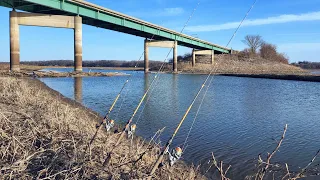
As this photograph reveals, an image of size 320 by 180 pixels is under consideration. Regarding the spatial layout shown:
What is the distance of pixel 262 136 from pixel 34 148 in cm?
716

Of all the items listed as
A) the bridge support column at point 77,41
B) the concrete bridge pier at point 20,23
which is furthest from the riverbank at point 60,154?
the bridge support column at point 77,41

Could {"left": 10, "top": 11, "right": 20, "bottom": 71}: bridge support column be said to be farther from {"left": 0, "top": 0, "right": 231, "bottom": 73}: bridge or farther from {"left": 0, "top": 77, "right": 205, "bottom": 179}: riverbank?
{"left": 0, "top": 77, "right": 205, "bottom": 179}: riverbank

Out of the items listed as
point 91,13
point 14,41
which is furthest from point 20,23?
point 91,13

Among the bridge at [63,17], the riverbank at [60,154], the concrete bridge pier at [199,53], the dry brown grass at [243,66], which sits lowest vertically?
the riverbank at [60,154]

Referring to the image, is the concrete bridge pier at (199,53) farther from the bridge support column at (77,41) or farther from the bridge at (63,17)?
the bridge support column at (77,41)

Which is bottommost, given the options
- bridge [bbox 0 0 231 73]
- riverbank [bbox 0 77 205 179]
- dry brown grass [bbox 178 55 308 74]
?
riverbank [bbox 0 77 205 179]

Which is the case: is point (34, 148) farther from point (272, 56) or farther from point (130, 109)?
point (272, 56)

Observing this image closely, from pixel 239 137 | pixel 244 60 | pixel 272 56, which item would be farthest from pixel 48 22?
pixel 272 56

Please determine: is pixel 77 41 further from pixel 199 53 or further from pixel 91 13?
pixel 199 53

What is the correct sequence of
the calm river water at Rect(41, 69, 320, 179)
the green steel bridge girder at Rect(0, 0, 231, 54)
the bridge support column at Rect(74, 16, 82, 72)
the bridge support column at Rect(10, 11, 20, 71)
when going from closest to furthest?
the calm river water at Rect(41, 69, 320, 179)
the green steel bridge girder at Rect(0, 0, 231, 54)
the bridge support column at Rect(10, 11, 20, 71)
the bridge support column at Rect(74, 16, 82, 72)

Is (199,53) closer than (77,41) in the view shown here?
No

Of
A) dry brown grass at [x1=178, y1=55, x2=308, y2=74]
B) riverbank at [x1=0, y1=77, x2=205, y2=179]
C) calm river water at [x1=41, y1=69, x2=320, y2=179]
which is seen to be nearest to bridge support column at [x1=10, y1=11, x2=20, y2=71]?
calm river water at [x1=41, y1=69, x2=320, y2=179]

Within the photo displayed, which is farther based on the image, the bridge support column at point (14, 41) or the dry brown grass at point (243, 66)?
the dry brown grass at point (243, 66)

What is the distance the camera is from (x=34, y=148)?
417 centimetres
